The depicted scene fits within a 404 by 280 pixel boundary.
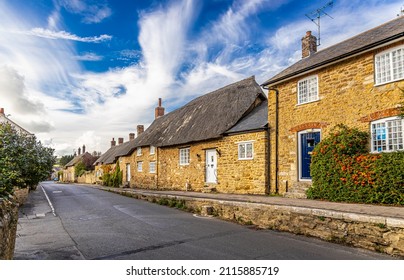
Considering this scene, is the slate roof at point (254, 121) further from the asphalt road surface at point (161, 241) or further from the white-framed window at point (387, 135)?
the asphalt road surface at point (161, 241)

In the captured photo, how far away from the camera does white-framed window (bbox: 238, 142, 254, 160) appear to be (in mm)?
15683

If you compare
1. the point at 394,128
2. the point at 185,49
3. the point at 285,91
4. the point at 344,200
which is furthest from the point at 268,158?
the point at 185,49

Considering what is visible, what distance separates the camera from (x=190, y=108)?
2564cm

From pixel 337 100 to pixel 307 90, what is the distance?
1.71m

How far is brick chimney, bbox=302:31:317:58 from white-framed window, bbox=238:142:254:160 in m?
6.27

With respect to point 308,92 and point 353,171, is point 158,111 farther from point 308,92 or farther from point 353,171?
point 353,171

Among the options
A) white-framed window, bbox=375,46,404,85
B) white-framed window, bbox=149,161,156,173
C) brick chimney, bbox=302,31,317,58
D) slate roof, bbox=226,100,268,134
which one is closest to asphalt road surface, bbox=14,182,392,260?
slate roof, bbox=226,100,268,134

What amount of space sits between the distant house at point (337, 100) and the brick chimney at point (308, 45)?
1.47 feet

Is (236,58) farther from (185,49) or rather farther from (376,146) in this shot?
(376,146)

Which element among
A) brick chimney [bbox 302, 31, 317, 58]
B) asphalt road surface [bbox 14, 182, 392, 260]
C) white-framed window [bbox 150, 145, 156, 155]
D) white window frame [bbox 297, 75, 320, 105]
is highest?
brick chimney [bbox 302, 31, 317, 58]

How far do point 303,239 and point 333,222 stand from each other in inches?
35.4

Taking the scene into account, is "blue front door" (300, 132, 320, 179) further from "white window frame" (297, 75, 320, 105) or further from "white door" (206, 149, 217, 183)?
"white door" (206, 149, 217, 183)

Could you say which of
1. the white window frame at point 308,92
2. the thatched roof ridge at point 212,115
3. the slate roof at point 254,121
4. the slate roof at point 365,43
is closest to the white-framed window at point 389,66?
the slate roof at point 365,43

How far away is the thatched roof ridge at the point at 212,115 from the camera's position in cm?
1822
